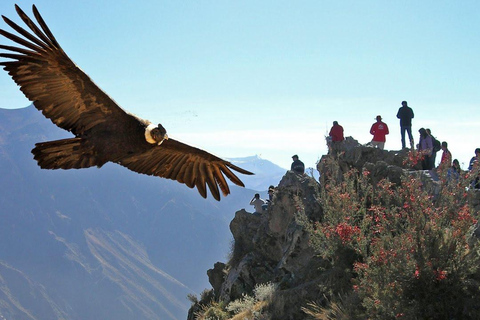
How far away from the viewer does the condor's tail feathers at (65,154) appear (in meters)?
7.02

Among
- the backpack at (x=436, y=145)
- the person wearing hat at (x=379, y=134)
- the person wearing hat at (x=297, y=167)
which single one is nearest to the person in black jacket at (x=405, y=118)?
the person wearing hat at (x=379, y=134)

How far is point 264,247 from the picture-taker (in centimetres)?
1650

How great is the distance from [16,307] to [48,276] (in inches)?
1435

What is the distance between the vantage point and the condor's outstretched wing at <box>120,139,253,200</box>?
821 cm

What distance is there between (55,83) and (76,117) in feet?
1.96

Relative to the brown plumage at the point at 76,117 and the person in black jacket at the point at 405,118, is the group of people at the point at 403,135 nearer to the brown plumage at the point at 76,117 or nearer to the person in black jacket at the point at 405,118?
the person in black jacket at the point at 405,118

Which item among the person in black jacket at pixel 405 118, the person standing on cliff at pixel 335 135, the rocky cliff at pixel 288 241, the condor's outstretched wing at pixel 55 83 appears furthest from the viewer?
the person in black jacket at pixel 405 118

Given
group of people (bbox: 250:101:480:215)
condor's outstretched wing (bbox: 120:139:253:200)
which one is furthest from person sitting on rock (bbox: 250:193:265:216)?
condor's outstretched wing (bbox: 120:139:253:200)

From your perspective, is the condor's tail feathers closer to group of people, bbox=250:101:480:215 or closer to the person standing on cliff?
group of people, bbox=250:101:480:215

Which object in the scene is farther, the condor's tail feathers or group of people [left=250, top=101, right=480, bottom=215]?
group of people [left=250, top=101, right=480, bottom=215]

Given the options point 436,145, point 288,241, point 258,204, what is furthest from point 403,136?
point 258,204

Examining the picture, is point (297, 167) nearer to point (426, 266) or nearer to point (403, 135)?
point (403, 135)

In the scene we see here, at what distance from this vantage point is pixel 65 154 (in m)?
7.25

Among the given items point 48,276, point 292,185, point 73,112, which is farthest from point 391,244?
point 48,276
